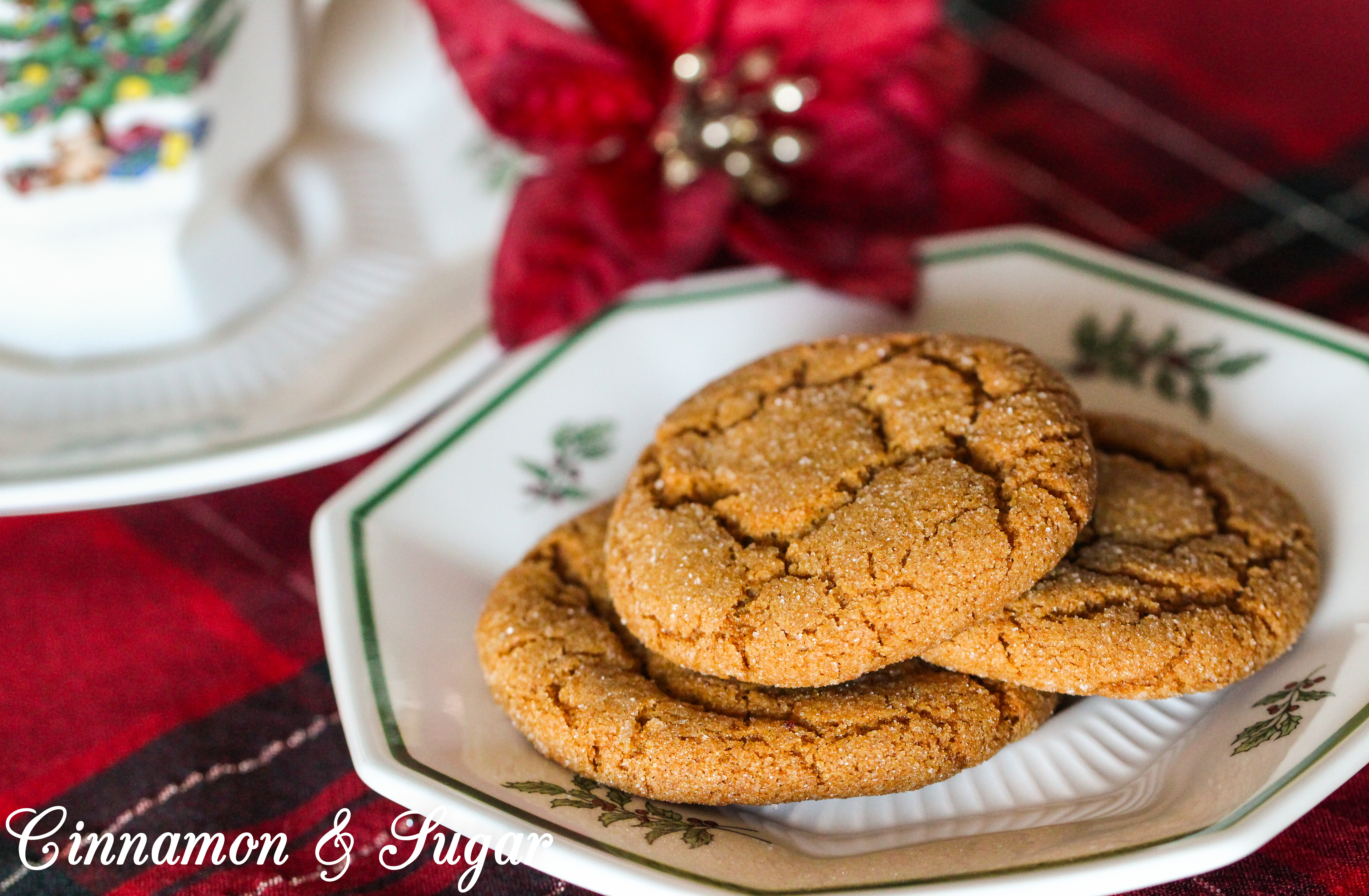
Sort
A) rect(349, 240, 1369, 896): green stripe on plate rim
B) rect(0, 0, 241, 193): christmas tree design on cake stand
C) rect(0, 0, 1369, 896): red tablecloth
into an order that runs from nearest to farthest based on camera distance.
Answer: rect(349, 240, 1369, 896): green stripe on plate rim
rect(0, 0, 1369, 896): red tablecloth
rect(0, 0, 241, 193): christmas tree design on cake stand

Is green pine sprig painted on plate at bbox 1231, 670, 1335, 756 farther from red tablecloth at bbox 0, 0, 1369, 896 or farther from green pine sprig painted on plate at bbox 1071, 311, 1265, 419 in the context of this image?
green pine sprig painted on plate at bbox 1071, 311, 1265, 419

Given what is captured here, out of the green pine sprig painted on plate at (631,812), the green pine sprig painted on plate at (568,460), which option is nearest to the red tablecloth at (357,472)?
the green pine sprig painted on plate at (631,812)

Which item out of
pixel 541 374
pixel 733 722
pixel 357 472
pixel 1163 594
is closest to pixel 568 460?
pixel 541 374

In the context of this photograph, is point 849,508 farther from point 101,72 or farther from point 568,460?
point 101,72

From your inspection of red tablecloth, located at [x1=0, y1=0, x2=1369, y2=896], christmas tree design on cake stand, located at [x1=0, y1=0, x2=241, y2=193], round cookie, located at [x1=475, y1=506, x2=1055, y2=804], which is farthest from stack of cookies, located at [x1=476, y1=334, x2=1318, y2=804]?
christmas tree design on cake stand, located at [x1=0, y1=0, x2=241, y2=193]

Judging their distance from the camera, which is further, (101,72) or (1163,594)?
(101,72)

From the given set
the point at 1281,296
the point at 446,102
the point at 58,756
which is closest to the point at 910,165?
the point at 1281,296
